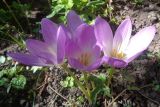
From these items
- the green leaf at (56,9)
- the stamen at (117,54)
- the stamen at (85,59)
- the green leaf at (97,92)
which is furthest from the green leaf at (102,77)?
the green leaf at (56,9)

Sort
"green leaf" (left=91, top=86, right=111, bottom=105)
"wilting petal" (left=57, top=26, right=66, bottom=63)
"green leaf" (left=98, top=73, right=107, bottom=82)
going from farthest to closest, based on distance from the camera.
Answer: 1. "green leaf" (left=98, top=73, right=107, bottom=82)
2. "green leaf" (left=91, top=86, right=111, bottom=105)
3. "wilting petal" (left=57, top=26, right=66, bottom=63)

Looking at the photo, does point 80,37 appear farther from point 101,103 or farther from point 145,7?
point 145,7

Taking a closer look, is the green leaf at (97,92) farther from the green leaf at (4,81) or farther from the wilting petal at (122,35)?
the green leaf at (4,81)

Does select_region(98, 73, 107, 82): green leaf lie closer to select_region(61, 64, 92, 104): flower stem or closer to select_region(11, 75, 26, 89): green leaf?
select_region(61, 64, 92, 104): flower stem

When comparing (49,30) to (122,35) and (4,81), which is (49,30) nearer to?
(122,35)

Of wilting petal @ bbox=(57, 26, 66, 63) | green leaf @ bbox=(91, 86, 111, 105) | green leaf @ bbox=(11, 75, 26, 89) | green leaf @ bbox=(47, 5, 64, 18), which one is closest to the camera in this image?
wilting petal @ bbox=(57, 26, 66, 63)

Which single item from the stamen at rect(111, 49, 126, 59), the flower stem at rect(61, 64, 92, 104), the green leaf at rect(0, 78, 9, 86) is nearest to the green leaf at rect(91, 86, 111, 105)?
the flower stem at rect(61, 64, 92, 104)

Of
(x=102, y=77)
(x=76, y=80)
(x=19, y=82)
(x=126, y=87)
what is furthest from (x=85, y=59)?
(x=19, y=82)

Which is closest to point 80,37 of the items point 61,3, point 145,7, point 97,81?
point 97,81
